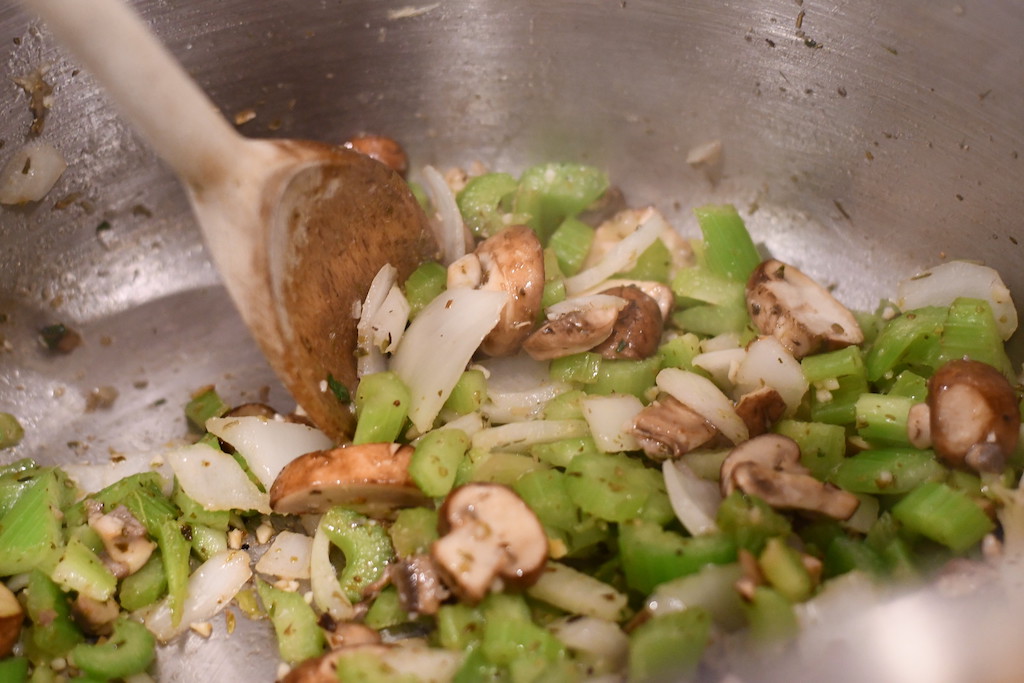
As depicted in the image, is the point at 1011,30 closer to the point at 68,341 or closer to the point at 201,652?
the point at 201,652

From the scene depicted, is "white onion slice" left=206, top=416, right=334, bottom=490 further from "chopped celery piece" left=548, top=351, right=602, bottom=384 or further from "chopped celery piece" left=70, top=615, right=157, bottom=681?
"chopped celery piece" left=548, top=351, right=602, bottom=384

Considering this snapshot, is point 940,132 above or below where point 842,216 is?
above

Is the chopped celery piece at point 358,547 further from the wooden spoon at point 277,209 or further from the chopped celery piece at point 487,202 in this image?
the chopped celery piece at point 487,202

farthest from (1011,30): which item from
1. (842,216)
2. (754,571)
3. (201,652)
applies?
(201,652)

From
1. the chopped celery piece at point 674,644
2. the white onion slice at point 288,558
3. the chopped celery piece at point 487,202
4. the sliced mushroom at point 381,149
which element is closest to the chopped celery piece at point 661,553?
the chopped celery piece at point 674,644

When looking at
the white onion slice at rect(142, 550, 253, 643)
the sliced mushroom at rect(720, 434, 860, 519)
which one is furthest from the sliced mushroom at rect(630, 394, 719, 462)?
the white onion slice at rect(142, 550, 253, 643)

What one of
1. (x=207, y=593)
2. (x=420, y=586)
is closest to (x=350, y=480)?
(x=420, y=586)

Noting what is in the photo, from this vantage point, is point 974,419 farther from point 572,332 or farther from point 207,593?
point 207,593
